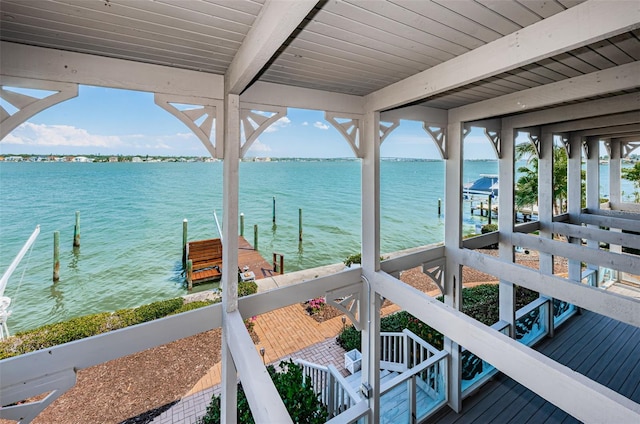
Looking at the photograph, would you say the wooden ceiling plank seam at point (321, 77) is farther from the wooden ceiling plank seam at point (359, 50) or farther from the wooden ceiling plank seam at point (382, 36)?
the wooden ceiling plank seam at point (382, 36)

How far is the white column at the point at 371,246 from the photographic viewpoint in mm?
2693

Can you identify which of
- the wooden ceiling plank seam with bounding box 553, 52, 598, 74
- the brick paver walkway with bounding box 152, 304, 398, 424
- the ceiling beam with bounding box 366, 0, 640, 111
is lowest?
the brick paver walkway with bounding box 152, 304, 398, 424

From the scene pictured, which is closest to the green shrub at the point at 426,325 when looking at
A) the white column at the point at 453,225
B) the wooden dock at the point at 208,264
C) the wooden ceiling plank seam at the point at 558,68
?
the white column at the point at 453,225

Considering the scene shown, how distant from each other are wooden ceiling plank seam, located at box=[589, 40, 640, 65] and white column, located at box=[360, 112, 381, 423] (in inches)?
60.4

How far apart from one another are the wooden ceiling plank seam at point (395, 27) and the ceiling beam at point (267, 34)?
35cm

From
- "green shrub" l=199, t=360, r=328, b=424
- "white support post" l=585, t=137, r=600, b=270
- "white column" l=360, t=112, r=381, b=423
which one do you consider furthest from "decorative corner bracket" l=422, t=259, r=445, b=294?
"white support post" l=585, t=137, r=600, b=270

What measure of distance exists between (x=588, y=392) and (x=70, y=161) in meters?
42.5

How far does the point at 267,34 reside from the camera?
45.1 inches

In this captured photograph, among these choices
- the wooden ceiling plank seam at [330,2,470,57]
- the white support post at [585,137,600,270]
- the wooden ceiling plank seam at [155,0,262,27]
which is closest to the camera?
the wooden ceiling plank seam at [155,0,262,27]

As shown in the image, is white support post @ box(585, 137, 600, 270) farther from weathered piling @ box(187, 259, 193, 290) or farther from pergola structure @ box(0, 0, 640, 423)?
weathered piling @ box(187, 259, 193, 290)

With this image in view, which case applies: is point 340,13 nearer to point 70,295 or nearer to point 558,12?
point 558,12

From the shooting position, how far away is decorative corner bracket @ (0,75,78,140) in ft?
5.06

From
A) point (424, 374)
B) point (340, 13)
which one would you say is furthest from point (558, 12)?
point (424, 374)

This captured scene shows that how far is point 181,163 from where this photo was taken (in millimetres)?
38594
